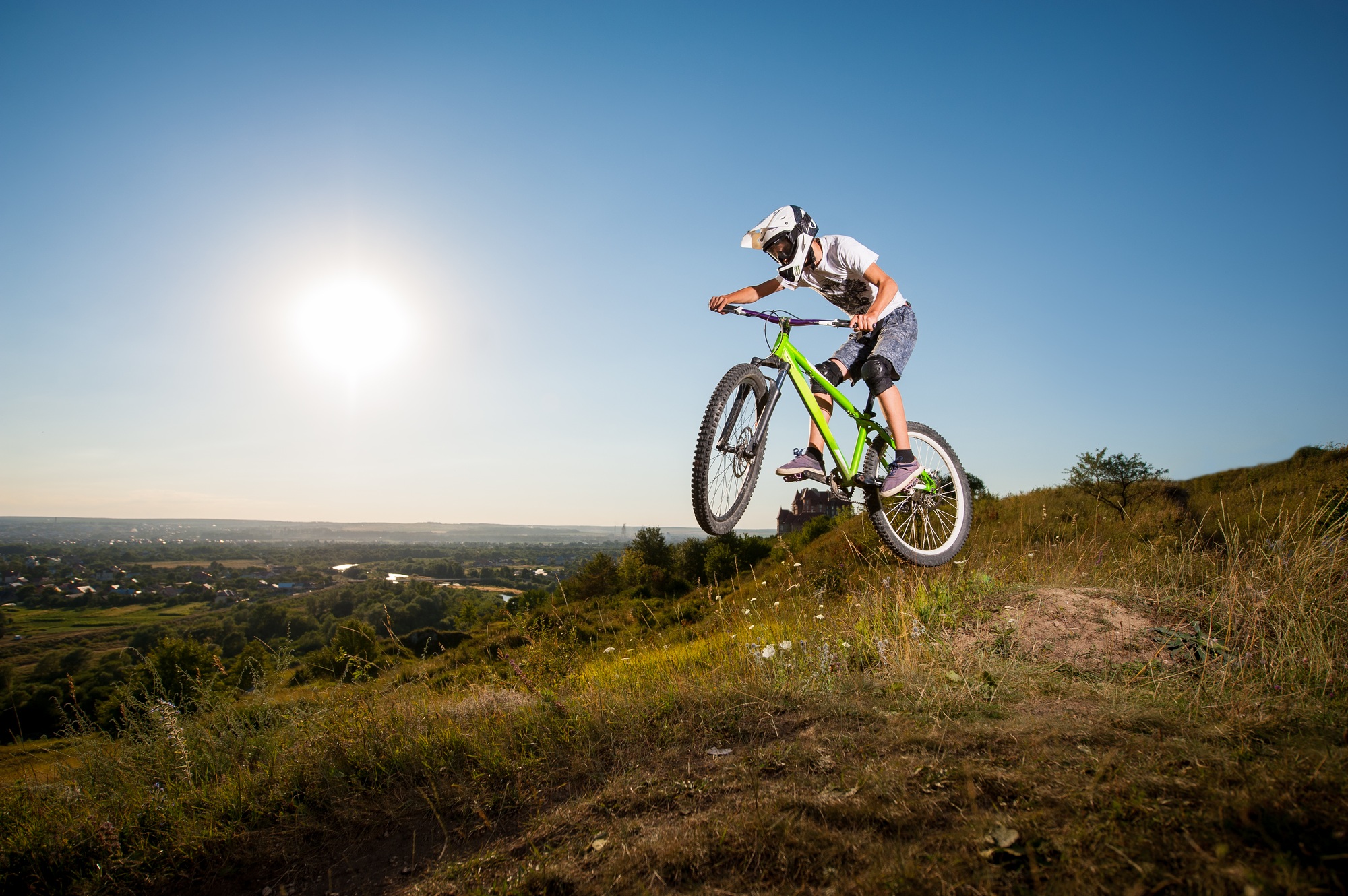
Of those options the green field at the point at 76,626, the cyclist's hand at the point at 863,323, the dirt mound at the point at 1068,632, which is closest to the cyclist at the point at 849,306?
the cyclist's hand at the point at 863,323

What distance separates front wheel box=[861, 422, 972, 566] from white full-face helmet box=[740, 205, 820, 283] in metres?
2.32

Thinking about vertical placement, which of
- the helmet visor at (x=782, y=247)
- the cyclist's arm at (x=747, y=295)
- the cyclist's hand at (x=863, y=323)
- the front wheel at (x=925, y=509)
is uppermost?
the helmet visor at (x=782, y=247)

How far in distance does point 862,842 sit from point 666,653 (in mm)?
4261

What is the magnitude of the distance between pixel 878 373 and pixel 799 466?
1.25 m

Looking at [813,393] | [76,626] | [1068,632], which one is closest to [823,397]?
[813,393]

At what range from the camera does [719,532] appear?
5.16 meters

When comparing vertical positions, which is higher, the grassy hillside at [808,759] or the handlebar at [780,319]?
the handlebar at [780,319]

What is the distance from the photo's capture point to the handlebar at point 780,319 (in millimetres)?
5168

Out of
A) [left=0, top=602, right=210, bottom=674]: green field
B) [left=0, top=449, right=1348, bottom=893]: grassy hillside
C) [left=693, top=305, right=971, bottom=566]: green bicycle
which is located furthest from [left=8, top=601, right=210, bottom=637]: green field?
[left=693, top=305, right=971, bottom=566]: green bicycle

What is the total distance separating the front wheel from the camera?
602 cm

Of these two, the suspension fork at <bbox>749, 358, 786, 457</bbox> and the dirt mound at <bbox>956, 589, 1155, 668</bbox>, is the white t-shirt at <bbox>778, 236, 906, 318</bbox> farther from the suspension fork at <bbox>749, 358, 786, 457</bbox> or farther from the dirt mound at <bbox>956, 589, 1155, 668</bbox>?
the dirt mound at <bbox>956, 589, 1155, 668</bbox>

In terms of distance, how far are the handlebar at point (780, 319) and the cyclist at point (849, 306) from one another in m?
0.09

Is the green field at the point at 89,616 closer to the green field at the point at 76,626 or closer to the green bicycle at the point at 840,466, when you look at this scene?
the green field at the point at 76,626

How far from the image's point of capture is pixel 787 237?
5113 millimetres
